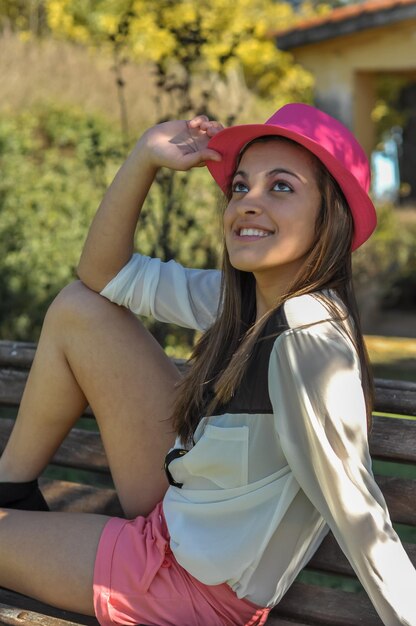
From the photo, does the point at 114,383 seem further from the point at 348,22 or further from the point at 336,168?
the point at 348,22

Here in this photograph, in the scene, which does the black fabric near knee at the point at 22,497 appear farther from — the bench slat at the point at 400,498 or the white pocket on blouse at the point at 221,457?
the bench slat at the point at 400,498

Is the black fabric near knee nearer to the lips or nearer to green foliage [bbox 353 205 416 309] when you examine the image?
the lips

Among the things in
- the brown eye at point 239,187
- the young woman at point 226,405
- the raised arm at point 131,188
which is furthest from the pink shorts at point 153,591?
the brown eye at point 239,187

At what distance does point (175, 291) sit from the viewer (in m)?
2.80

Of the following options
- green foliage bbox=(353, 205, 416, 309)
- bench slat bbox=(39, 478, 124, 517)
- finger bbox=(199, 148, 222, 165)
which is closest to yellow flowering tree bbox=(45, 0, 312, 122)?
green foliage bbox=(353, 205, 416, 309)

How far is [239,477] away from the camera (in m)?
2.27

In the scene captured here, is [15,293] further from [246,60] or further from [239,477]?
[246,60]

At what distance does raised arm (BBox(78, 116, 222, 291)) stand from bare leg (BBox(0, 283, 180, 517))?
0.30 ft

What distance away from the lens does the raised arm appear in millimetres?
2703

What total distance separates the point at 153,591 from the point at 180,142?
1.13 metres

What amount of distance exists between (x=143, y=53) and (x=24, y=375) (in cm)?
1047

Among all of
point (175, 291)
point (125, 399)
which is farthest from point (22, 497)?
point (175, 291)

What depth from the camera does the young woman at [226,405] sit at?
2.08 meters

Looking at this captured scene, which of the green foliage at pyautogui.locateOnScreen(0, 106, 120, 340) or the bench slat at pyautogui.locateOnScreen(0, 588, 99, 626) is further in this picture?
the green foliage at pyautogui.locateOnScreen(0, 106, 120, 340)
